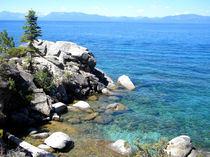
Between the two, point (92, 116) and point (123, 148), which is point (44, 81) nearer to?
point (92, 116)

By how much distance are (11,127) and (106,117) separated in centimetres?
1051

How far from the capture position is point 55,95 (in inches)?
1077

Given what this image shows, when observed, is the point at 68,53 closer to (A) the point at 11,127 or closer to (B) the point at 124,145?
(A) the point at 11,127

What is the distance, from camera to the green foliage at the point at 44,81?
26219mm

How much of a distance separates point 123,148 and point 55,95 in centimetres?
1305

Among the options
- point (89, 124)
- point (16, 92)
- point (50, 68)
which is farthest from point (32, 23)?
point (89, 124)

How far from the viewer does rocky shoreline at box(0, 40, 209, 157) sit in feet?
59.4

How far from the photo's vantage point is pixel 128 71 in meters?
49.7

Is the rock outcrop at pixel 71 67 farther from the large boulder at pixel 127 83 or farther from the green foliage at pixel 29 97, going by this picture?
the green foliage at pixel 29 97

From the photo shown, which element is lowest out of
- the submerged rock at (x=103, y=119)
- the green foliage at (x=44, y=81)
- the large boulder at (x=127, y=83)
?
the submerged rock at (x=103, y=119)

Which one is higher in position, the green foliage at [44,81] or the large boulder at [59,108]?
the green foliage at [44,81]

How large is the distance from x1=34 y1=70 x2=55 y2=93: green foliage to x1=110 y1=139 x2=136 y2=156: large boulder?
40.2 feet

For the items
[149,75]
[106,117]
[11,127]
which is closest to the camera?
[11,127]

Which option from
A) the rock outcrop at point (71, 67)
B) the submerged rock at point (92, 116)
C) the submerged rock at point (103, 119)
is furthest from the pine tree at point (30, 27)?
the submerged rock at point (103, 119)
